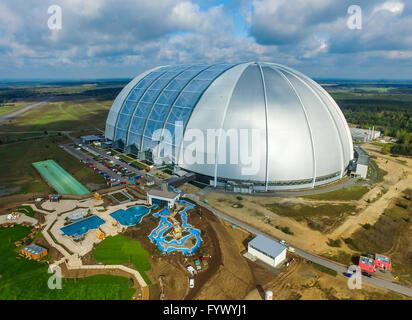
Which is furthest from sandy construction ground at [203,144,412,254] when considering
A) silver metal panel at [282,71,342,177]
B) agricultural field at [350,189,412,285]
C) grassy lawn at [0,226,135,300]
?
grassy lawn at [0,226,135,300]

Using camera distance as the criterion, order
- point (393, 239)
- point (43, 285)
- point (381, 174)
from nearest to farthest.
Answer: point (43, 285) → point (393, 239) → point (381, 174)

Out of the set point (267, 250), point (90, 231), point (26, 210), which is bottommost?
point (90, 231)

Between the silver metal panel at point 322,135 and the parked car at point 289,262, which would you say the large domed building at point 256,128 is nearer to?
the silver metal panel at point 322,135

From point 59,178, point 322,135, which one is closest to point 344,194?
point 322,135

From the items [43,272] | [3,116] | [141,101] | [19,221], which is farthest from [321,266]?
[3,116]

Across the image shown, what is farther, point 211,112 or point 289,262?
point 211,112

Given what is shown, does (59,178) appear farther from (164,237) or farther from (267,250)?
(267,250)
